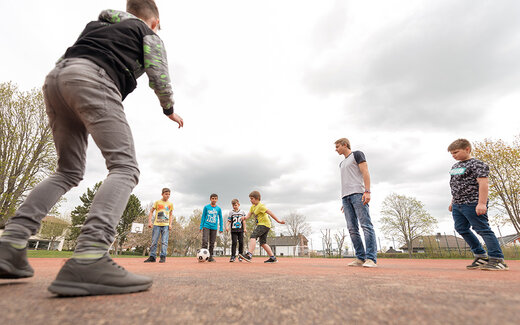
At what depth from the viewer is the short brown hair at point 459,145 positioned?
3.94 m

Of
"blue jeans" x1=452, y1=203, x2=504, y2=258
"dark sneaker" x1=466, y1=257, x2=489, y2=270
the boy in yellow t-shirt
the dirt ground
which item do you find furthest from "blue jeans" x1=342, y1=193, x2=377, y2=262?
the boy in yellow t-shirt

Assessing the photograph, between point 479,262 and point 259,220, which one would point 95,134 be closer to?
point 479,262

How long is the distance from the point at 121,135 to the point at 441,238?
6415 centimetres

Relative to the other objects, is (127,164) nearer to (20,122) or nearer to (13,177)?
(13,177)

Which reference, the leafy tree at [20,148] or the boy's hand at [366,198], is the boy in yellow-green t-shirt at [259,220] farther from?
the leafy tree at [20,148]

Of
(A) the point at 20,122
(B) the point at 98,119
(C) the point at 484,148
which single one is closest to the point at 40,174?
(A) the point at 20,122

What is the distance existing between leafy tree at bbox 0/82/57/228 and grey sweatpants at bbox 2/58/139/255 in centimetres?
1705

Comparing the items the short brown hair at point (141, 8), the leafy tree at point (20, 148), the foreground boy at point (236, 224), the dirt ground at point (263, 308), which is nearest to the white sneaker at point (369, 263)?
the dirt ground at point (263, 308)

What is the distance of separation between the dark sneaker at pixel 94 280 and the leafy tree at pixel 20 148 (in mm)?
17673

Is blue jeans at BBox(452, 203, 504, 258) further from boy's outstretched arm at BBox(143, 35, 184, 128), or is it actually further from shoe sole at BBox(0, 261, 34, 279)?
shoe sole at BBox(0, 261, 34, 279)

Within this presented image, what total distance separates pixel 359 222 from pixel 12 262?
4168mm

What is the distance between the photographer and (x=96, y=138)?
155cm

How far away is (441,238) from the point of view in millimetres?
50781

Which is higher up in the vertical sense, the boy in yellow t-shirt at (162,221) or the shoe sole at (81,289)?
the boy in yellow t-shirt at (162,221)
